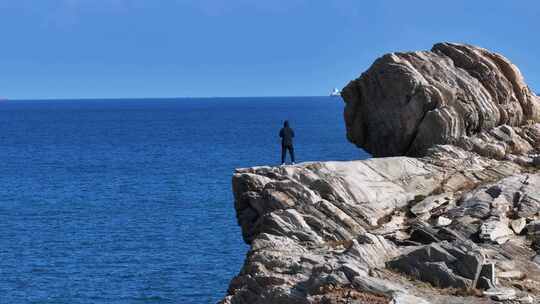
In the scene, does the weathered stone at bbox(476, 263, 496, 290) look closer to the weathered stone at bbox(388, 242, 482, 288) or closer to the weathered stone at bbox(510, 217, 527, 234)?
the weathered stone at bbox(388, 242, 482, 288)

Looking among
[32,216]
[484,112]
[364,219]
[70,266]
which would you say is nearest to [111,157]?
[32,216]

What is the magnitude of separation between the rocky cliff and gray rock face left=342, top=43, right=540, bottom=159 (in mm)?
70

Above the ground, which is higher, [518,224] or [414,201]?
[414,201]

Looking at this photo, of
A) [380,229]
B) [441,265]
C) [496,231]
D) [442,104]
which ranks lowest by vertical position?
[441,265]

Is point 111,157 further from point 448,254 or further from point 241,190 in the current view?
point 448,254

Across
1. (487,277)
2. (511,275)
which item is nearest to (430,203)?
(511,275)

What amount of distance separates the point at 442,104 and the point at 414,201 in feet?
38.0

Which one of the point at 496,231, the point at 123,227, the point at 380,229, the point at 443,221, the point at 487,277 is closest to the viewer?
the point at 487,277

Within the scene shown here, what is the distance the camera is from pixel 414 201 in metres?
44.0

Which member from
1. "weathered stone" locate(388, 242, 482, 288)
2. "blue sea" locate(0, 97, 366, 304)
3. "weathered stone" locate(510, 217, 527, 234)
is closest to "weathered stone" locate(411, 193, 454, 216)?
"weathered stone" locate(510, 217, 527, 234)

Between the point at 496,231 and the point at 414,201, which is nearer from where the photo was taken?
the point at 496,231

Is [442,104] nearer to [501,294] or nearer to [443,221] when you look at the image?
[443,221]

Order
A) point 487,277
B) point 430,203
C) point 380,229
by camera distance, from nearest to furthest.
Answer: point 487,277
point 380,229
point 430,203

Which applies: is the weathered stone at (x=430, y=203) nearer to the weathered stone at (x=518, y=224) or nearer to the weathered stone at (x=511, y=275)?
the weathered stone at (x=518, y=224)
